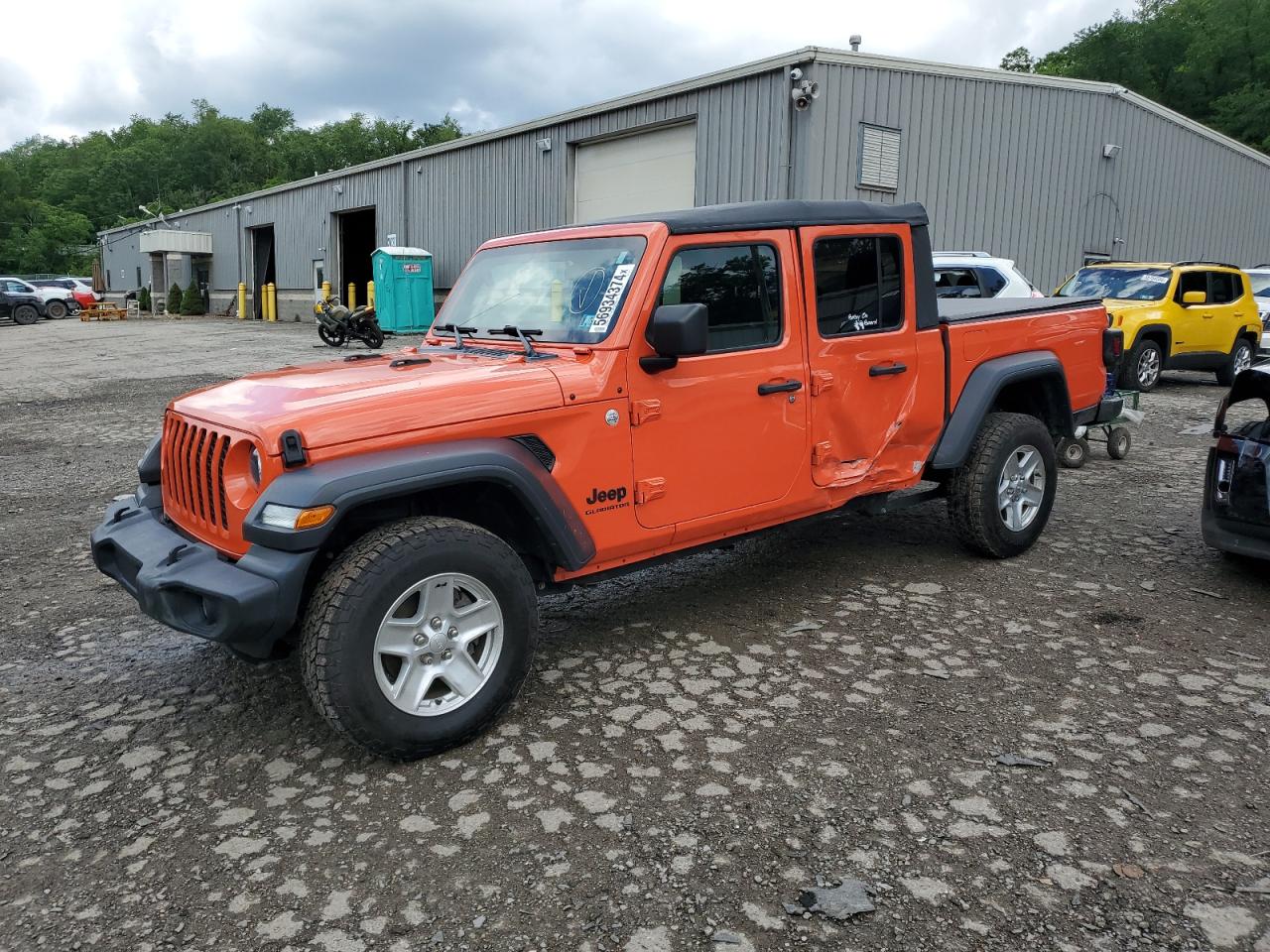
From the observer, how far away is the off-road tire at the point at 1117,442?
8.57 meters

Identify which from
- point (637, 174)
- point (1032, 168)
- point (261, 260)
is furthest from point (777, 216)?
point (261, 260)

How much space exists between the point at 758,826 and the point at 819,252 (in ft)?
8.67

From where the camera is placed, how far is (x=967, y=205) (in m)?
17.7

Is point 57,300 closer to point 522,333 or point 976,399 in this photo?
point 522,333

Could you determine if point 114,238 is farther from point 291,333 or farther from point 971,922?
point 971,922

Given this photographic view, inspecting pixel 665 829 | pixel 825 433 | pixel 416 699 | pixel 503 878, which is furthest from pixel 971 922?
pixel 825 433

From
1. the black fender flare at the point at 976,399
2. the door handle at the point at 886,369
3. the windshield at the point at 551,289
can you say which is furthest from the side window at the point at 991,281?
the windshield at the point at 551,289

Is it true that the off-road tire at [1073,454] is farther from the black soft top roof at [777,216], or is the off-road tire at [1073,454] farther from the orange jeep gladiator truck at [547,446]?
the black soft top roof at [777,216]

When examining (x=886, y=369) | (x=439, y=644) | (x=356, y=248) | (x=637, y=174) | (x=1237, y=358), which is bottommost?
(x=439, y=644)

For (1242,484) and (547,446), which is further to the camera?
(1242,484)

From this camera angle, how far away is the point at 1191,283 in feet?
43.8

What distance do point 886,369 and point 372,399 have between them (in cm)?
252

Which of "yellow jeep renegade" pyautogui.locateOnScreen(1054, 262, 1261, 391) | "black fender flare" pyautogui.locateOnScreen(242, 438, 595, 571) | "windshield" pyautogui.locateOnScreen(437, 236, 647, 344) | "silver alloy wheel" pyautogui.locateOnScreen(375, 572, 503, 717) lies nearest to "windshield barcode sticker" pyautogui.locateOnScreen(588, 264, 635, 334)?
"windshield" pyautogui.locateOnScreen(437, 236, 647, 344)

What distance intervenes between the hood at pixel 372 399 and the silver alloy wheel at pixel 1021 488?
291cm
